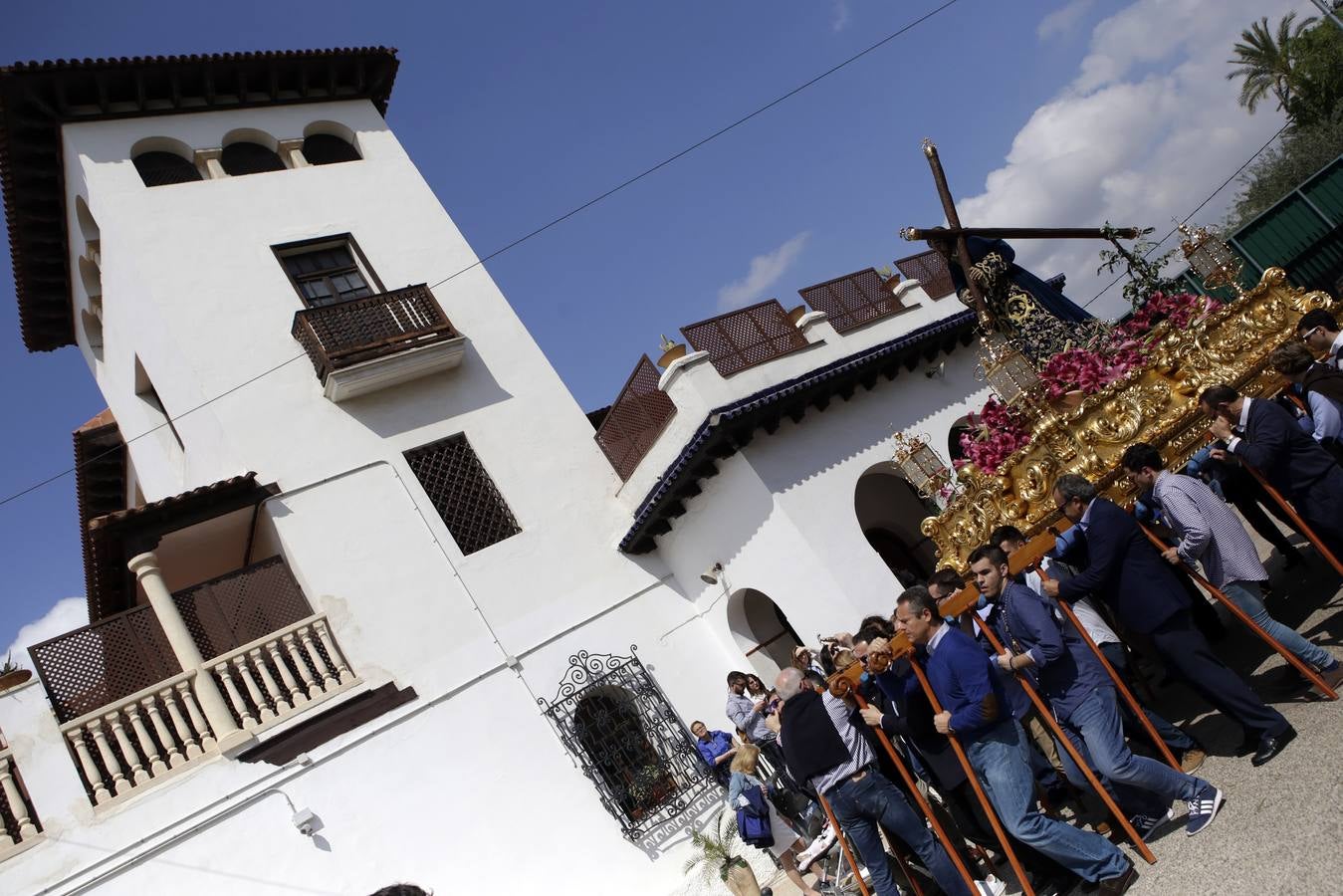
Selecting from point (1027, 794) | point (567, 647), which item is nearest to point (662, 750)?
point (567, 647)

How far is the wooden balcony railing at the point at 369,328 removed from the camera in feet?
39.6

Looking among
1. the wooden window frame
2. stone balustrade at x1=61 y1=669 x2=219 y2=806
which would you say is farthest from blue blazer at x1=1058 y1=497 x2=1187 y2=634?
the wooden window frame

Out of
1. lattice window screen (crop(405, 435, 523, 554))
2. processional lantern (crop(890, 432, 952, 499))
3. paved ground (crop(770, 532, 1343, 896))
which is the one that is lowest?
paved ground (crop(770, 532, 1343, 896))

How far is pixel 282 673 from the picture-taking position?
10039mm

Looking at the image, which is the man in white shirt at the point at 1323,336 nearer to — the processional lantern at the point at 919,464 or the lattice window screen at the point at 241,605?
the processional lantern at the point at 919,464

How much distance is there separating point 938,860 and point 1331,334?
4.86 metres

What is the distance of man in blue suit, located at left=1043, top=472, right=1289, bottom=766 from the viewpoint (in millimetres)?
5039

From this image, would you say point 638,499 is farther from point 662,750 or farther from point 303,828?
point 303,828

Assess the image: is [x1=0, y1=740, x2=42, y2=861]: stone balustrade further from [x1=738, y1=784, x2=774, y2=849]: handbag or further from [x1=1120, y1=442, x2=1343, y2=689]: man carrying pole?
[x1=1120, y1=442, x2=1343, y2=689]: man carrying pole

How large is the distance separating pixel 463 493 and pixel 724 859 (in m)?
6.19

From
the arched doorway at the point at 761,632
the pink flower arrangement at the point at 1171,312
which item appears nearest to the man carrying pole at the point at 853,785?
the pink flower arrangement at the point at 1171,312

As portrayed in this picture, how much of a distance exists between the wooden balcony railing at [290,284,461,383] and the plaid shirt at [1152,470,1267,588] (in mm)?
9881

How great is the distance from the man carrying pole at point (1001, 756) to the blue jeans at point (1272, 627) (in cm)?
174

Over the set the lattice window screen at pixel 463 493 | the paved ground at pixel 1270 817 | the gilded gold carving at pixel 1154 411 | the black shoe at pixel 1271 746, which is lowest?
the paved ground at pixel 1270 817
